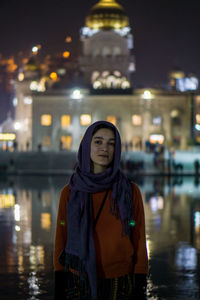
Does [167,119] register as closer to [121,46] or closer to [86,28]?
[121,46]

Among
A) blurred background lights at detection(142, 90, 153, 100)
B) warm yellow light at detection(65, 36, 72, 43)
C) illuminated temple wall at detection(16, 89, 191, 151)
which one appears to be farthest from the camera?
warm yellow light at detection(65, 36, 72, 43)

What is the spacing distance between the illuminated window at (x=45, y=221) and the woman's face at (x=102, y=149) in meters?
8.91

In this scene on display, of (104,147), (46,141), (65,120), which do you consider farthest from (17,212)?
(46,141)

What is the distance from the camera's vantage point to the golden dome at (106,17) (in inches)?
2660

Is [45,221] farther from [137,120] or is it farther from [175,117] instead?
[175,117]

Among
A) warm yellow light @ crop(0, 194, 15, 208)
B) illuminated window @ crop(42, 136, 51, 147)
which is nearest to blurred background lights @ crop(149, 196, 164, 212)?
warm yellow light @ crop(0, 194, 15, 208)

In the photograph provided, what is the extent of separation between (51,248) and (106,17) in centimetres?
6047

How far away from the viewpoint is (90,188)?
3967mm

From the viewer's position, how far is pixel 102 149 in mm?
4129

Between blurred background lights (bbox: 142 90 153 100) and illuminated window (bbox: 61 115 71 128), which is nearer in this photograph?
blurred background lights (bbox: 142 90 153 100)

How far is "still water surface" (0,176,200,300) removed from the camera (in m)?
6.98

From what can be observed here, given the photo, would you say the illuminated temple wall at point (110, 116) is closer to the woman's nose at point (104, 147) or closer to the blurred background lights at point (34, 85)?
the blurred background lights at point (34, 85)

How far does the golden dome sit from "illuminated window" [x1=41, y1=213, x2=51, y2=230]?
179 feet

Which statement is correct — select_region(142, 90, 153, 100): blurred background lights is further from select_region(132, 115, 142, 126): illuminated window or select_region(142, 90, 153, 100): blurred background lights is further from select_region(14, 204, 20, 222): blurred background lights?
select_region(14, 204, 20, 222): blurred background lights
